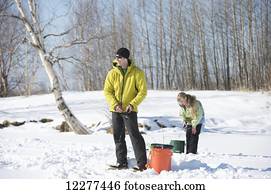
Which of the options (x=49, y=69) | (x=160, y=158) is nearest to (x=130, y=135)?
(x=160, y=158)

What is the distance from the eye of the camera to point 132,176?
6.09m

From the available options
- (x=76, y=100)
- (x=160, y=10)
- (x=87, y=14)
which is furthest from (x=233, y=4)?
(x=87, y=14)

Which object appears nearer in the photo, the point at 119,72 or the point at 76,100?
the point at 119,72

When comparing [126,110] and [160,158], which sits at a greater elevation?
[126,110]

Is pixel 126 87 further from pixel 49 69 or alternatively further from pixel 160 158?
pixel 49 69

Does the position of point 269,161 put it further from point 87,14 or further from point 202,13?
point 202,13

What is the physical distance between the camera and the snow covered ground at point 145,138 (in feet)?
21.3

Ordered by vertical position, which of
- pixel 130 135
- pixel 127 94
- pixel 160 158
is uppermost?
pixel 127 94

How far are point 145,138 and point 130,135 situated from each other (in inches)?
245

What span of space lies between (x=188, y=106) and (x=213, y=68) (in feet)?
88.4

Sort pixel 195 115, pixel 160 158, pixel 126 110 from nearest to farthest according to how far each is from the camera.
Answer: pixel 160 158 < pixel 126 110 < pixel 195 115

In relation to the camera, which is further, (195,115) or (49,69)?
(49,69)

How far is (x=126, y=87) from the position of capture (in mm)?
6641

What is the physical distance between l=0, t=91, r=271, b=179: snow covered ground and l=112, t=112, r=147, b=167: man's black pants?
313 millimetres
